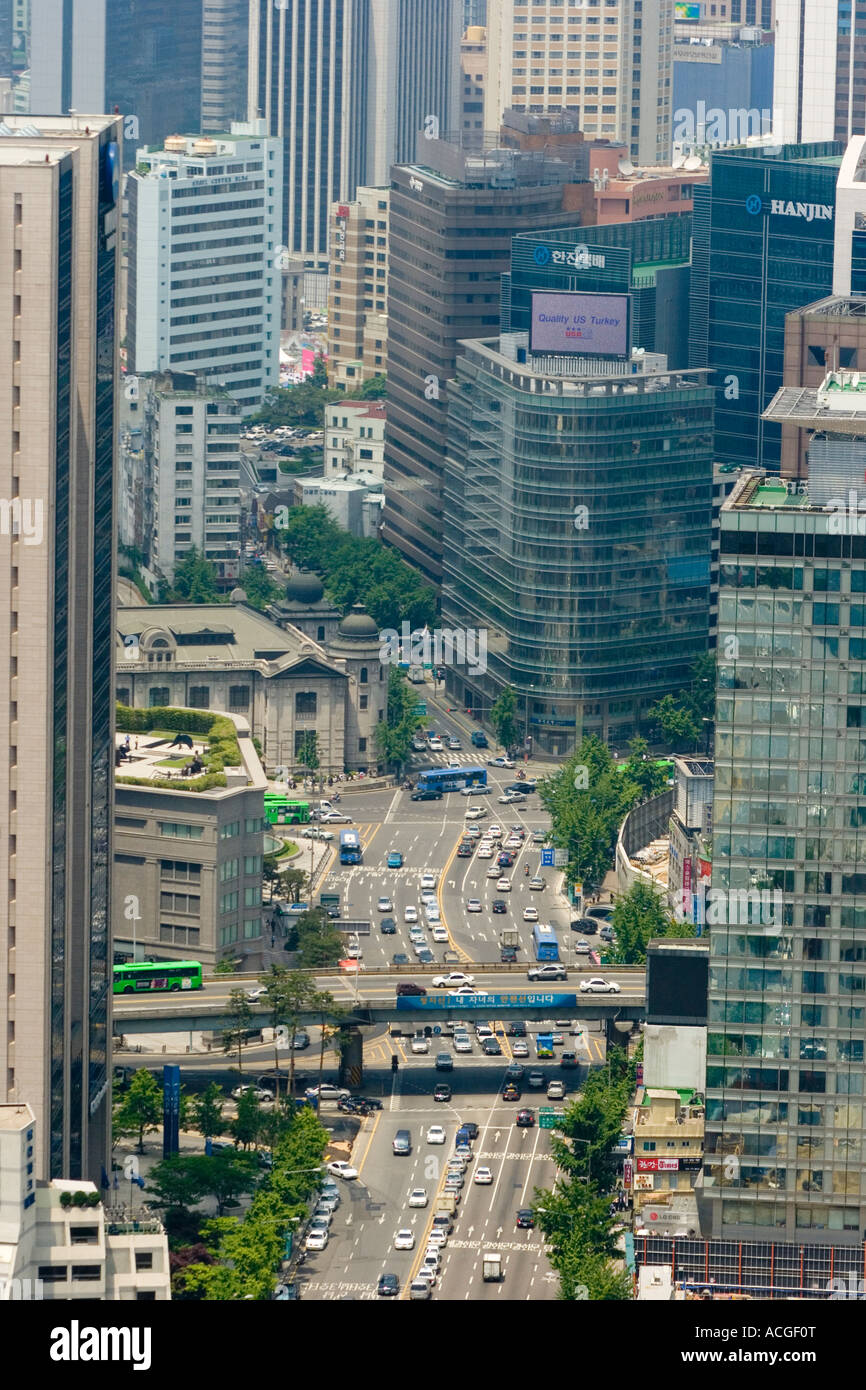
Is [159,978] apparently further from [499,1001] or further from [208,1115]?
[208,1115]

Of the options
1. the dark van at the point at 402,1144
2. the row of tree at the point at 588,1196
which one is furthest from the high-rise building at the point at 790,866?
the dark van at the point at 402,1144

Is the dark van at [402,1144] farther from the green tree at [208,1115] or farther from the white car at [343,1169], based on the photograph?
the green tree at [208,1115]

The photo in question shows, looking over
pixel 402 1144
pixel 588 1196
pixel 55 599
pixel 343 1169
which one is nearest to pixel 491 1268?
pixel 588 1196

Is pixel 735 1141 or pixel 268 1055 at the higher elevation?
pixel 735 1141
